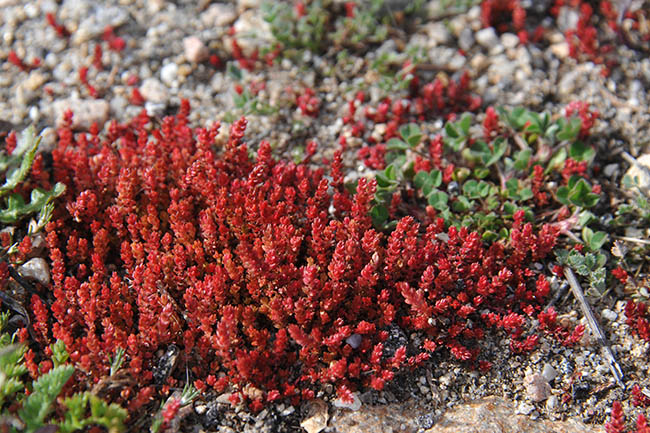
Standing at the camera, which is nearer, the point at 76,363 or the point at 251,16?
the point at 76,363

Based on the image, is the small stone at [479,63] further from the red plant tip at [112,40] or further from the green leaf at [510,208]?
the red plant tip at [112,40]

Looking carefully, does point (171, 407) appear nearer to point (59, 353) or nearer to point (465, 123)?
point (59, 353)

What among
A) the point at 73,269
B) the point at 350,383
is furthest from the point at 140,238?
the point at 350,383

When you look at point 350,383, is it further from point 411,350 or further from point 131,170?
point 131,170

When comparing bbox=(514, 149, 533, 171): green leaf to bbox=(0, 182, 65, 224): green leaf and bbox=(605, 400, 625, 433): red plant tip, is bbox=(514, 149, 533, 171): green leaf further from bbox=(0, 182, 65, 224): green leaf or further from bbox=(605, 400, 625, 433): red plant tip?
bbox=(0, 182, 65, 224): green leaf

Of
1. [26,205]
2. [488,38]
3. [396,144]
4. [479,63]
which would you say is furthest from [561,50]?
[26,205]

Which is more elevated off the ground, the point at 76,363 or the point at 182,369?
the point at 76,363

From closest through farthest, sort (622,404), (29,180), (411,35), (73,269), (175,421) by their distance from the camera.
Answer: (175,421) < (622,404) < (73,269) < (29,180) < (411,35)

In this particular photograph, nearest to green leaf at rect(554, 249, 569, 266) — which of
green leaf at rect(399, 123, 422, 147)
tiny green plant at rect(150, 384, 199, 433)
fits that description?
green leaf at rect(399, 123, 422, 147)
